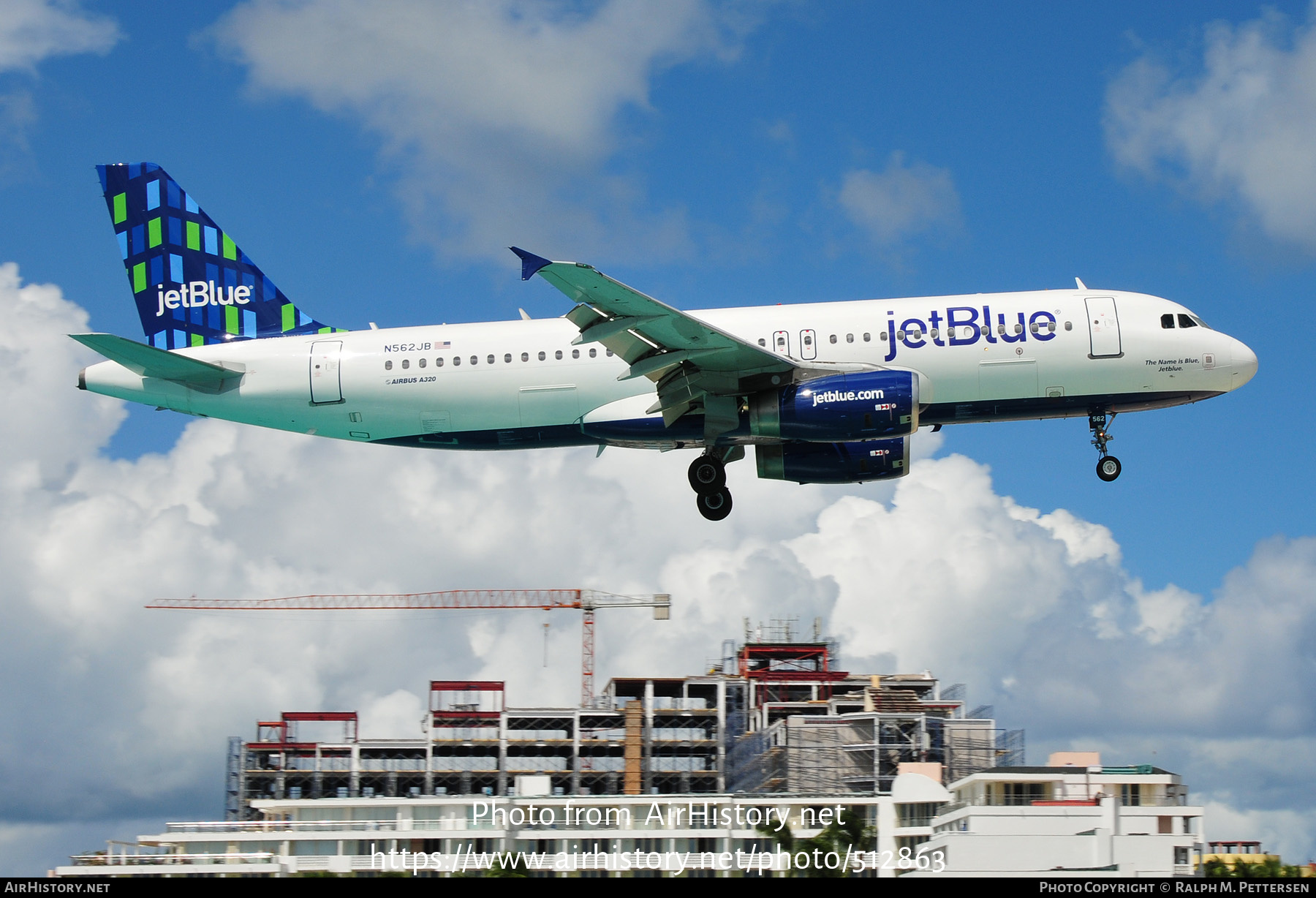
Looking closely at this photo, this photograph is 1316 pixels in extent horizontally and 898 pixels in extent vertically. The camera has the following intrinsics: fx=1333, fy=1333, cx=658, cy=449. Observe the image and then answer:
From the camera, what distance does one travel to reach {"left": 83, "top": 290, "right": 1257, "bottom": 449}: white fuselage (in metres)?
34.5

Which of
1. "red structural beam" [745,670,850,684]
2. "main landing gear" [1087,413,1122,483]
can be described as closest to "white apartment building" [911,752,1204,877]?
"main landing gear" [1087,413,1122,483]

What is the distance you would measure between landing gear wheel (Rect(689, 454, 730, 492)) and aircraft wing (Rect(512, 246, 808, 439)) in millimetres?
1991

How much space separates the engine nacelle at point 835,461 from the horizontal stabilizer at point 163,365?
15.1 metres

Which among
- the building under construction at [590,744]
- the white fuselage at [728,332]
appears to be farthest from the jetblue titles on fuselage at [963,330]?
the building under construction at [590,744]

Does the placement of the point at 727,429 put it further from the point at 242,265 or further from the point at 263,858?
the point at 263,858

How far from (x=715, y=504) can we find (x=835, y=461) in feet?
11.6

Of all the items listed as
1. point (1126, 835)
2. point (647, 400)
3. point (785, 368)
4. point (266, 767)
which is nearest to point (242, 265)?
point (647, 400)

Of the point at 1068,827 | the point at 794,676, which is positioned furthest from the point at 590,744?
the point at 1068,827

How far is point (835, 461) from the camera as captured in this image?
1447 inches

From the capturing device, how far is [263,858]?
53.0 meters

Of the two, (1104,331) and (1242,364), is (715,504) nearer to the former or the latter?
(1104,331)

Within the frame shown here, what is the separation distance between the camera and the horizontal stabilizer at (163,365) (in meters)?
34.6

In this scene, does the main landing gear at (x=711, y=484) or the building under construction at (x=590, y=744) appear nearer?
the main landing gear at (x=711, y=484)

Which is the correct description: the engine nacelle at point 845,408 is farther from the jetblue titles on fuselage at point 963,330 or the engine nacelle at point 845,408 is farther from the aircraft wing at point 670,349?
the jetblue titles on fuselage at point 963,330
